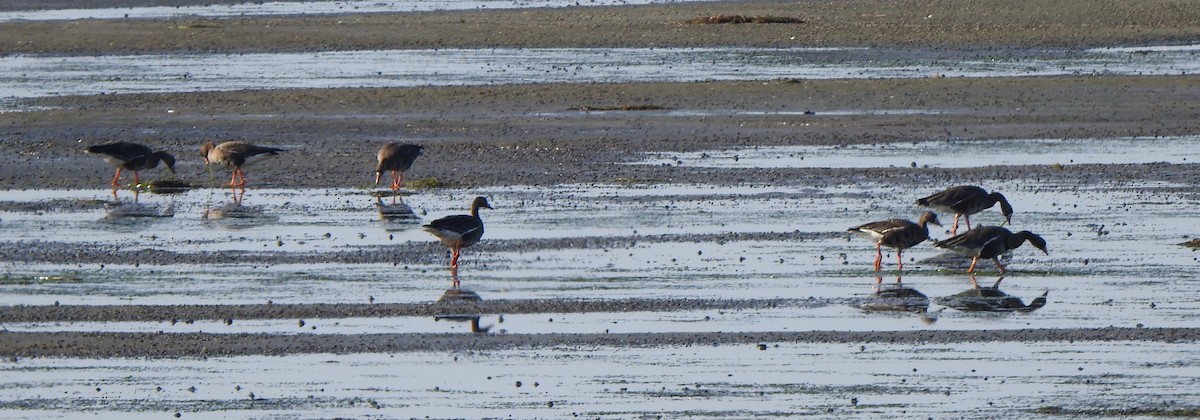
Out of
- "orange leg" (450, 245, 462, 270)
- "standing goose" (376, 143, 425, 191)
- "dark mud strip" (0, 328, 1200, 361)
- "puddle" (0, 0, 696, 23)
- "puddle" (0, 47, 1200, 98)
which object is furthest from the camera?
"puddle" (0, 0, 696, 23)

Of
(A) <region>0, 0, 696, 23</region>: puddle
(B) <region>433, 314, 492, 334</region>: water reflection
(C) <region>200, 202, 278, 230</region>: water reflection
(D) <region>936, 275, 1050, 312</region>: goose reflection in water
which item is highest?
(A) <region>0, 0, 696, 23</region>: puddle

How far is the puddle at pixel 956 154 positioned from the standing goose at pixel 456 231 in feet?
16.7

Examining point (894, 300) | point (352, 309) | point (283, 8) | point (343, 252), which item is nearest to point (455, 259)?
point (343, 252)

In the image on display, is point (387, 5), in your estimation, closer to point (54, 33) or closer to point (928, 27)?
point (54, 33)

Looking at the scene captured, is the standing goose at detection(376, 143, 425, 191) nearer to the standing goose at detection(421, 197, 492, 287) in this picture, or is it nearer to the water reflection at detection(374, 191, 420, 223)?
the water reflection at detection(374, 191, 420, 223)

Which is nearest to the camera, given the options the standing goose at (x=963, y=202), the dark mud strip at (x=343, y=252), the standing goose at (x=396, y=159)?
the dark mud strip at (x=343, y=252)

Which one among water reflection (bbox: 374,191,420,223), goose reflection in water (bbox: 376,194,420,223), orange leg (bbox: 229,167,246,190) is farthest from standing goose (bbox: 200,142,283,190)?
goose reflection in water (bbox: 376,194,420,223)

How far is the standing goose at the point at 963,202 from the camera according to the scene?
1614 cm

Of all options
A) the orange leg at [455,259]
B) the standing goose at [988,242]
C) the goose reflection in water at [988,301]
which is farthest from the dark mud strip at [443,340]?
the orange leg at [455,259]

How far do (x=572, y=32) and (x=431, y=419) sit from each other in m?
23.8

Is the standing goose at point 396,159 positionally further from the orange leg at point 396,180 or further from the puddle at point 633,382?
the puddle at point 633,382

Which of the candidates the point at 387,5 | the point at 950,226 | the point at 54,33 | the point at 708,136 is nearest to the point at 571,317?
the point at 950,226

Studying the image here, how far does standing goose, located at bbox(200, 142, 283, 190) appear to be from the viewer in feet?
62.6

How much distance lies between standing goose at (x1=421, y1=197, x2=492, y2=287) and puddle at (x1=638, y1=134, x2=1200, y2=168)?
510cm
